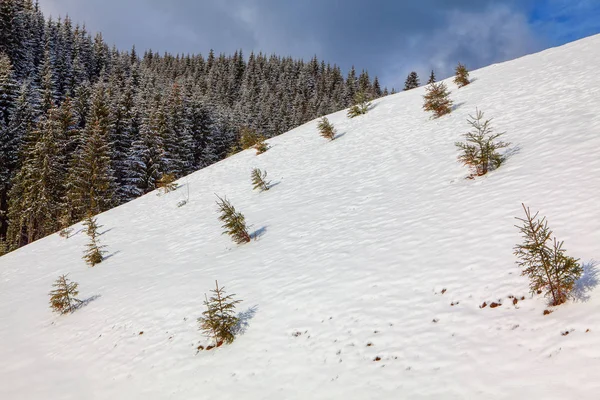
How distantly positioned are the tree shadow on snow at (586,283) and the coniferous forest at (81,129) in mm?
24938

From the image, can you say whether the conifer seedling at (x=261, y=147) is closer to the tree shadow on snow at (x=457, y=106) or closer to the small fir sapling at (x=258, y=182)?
the small fir sapling at (x=258, y=182)

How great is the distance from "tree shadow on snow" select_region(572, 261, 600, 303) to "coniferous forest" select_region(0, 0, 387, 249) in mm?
24938

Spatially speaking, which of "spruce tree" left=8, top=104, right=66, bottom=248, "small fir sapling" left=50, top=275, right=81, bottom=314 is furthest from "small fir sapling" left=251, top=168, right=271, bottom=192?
"spruce tree" left=8, top=104, right=66, bottom=248

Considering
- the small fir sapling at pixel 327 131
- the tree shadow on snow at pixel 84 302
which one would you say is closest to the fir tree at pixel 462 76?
the small fir sapling at pixel 327 131

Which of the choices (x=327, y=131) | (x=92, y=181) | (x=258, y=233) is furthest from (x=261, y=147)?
(x=92, y=181)

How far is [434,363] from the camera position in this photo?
16.5ft

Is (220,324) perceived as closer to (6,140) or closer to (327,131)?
(327,131)

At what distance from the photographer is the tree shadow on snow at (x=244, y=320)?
Result: 7792 millimetres

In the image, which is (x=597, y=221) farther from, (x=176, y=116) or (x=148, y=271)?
(x=176, y=116)

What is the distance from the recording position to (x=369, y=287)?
24.4 ft

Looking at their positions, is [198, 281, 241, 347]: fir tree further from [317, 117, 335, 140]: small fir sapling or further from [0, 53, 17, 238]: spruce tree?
[0, 53, 17, 238]: spruce tree

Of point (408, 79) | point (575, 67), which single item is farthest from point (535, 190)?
point (408, 79)

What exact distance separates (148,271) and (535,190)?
12.4 metres

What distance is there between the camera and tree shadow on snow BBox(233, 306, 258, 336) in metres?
7.79
